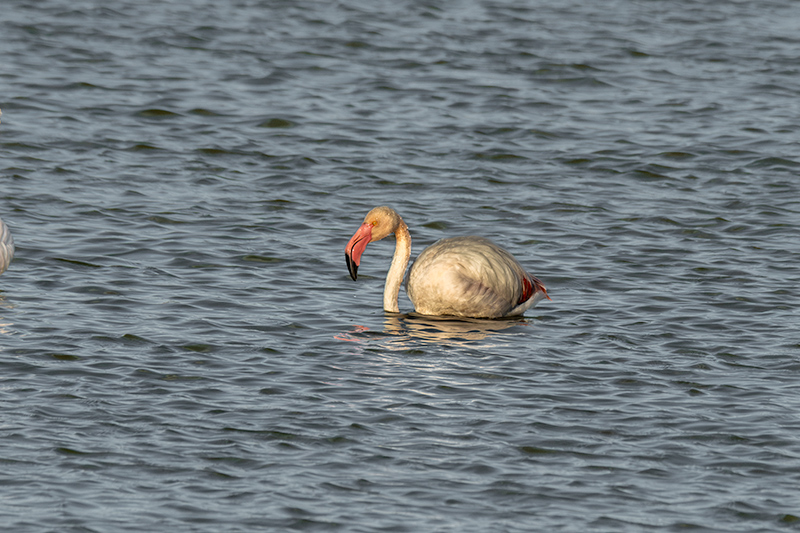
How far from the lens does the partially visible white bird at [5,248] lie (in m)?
12.3

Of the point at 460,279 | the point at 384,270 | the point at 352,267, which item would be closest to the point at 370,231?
the point at 352,267

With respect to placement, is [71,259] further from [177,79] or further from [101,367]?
[177,79]

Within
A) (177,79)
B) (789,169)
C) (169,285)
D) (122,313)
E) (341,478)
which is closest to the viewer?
(341,478)

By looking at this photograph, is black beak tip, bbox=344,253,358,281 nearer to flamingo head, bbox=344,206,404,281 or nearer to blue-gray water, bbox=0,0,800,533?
flamingo head, bbox=344,206,404,281

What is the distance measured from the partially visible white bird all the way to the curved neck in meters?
3.77

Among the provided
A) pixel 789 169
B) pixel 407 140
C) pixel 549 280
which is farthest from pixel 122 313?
pixel 789 169

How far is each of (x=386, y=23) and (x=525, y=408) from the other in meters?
18.1

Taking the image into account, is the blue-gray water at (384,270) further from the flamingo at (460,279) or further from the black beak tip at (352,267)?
the black beak tip at (352,267)

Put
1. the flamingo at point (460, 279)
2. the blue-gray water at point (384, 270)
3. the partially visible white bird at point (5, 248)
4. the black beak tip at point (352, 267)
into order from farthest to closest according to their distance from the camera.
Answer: the black beak tip at point (352, 267) < the partially visible white bird at point (5, 248) < the flamingo at point (460, 279) < the blue-gray water at point (384, 270)

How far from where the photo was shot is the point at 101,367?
33.5ft

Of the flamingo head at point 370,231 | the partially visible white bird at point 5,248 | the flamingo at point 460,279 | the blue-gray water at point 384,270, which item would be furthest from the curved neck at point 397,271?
the partially visible white bird at point 5,248

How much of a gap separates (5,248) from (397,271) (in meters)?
3.92

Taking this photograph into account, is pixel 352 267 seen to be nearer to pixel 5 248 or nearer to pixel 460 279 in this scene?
pixel 460 279

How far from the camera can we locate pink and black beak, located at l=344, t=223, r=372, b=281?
1250cm
